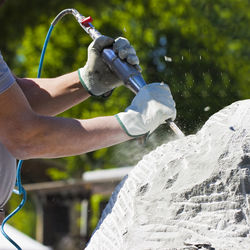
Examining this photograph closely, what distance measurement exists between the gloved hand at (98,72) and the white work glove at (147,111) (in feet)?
1.22

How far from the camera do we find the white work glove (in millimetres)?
2090

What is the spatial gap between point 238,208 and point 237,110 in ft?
1.37

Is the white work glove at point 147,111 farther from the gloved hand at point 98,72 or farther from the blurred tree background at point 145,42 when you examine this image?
the blurred tree background at point 145,42

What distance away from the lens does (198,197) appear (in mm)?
1996

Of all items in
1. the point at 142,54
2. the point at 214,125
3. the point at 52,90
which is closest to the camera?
the point at 214,125

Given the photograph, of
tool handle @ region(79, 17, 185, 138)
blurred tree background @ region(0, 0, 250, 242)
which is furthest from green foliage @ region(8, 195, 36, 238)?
tool handle @ region(79, 17, 185, 138)

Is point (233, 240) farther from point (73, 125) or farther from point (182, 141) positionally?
point (73, 125)

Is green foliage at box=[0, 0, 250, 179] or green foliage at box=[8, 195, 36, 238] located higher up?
green foliage at box=[0, 0, 250, 179]

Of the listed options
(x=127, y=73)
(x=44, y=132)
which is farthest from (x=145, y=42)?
(x=44, y=132)

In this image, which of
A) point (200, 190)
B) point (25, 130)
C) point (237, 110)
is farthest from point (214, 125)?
point (25, 130)

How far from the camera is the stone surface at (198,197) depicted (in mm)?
1924

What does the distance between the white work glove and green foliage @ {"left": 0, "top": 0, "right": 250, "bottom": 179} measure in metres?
4.15

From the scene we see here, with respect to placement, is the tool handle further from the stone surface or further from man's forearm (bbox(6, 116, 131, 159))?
man's forearm (bbox(6, 116, 131, 159))

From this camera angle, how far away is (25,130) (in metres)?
2.02
